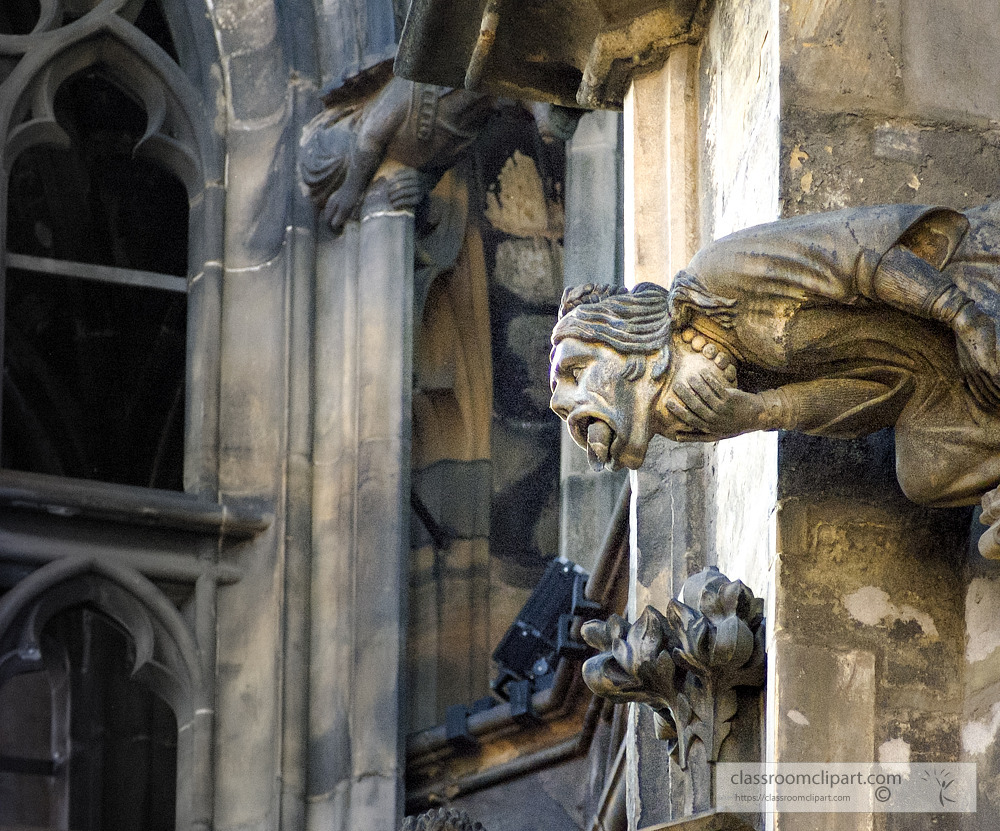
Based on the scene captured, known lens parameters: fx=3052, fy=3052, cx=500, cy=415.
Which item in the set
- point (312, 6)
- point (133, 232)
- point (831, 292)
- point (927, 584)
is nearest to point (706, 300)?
point (831, 292)

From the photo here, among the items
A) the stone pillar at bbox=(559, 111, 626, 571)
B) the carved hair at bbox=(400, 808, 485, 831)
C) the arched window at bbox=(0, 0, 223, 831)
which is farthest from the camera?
the arched window at bbox=(0, 0, 223, 831)

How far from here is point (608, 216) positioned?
31.3 ft

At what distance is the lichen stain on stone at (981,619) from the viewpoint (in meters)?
3.98

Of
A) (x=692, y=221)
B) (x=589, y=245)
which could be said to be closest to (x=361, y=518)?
(x=589, y=245)

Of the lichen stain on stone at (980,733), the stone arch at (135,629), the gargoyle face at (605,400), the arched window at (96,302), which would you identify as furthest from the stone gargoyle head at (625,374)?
the arched window at (96,302)

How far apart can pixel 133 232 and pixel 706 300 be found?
759 cm

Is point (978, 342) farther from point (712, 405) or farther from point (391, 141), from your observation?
point (391, 141)

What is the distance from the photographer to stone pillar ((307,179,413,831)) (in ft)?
29.8

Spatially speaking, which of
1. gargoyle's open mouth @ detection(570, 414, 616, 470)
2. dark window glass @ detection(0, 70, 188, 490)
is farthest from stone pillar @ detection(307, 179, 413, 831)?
gargoyle's open mouth @ detection(570, 414, 616, 470)

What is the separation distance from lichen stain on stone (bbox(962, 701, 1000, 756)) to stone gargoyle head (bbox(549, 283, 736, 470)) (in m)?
0.55

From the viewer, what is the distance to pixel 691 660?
409cm

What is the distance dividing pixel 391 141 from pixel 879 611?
5.82 meters

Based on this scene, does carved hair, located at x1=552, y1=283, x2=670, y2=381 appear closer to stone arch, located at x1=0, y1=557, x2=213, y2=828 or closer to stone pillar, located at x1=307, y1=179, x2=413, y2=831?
stone pillar, located at x1=307, y1=179, x2=413, y2=831

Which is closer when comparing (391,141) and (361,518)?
(361,518)
